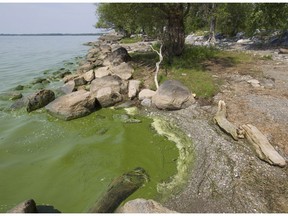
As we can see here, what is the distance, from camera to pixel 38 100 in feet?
50.1

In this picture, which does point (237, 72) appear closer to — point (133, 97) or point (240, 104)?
point (240, 104)

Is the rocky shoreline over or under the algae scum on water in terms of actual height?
over

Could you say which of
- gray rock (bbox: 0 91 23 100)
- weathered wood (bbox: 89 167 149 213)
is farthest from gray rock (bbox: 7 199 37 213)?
gray rock (bbox: 0 91 23 100)

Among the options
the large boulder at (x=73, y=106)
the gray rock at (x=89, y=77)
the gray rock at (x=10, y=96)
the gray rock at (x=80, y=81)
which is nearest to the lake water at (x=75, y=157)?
the large boulder at (x=73, y=106)

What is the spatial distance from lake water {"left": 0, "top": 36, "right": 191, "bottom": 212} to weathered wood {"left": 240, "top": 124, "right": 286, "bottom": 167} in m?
2.87

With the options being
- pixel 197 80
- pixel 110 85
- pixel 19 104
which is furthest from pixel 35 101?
pixel 197 80

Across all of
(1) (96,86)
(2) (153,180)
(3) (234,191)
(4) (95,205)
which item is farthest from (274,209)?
(1) (96,86)

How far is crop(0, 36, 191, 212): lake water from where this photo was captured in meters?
8.19

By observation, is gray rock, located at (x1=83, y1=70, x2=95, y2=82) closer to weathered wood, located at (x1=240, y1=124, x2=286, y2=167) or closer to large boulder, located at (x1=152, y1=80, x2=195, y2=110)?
large boulder, located at (x1=152, y1=80, x2=195, y2=110)

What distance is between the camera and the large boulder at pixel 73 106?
13.5 metres

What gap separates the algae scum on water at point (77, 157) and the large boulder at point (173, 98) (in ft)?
4.28

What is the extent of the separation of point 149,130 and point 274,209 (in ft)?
20.3

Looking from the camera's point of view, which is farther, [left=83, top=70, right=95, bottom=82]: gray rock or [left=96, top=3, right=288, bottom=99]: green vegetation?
[left=83, top=70, right=95, bottom=82]: gray rock

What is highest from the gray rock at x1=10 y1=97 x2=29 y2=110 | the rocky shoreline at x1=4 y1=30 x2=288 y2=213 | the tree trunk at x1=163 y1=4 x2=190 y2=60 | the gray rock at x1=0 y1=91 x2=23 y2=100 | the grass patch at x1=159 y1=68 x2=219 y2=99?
the tree trunk at x1=163 y1=4 x2=190 y2=60
